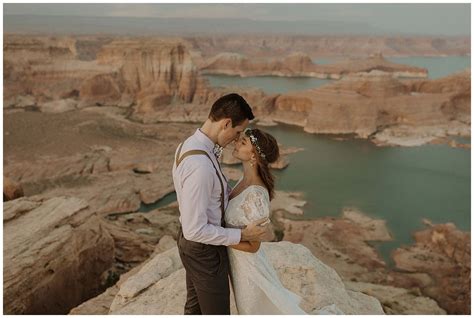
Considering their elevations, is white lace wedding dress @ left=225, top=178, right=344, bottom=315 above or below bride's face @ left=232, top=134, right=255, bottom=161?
below

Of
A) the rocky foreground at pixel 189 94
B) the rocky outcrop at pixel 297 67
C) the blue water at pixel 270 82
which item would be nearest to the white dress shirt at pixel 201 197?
the rocky foreground at pixel 189 94

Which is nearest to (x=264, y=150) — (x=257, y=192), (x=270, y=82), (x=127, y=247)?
(x=257, y=192)

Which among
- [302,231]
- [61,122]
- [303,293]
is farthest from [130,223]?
[61,122]

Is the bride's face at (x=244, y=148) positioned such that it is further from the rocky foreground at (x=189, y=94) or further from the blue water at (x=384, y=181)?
the rocky foreground at (x=189, y=94)

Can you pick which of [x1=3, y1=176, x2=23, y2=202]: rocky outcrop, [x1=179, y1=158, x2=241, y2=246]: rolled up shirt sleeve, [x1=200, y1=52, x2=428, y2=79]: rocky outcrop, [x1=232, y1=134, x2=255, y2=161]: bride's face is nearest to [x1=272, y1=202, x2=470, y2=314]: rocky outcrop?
[x1=232, y1=134, x2=255, y2=161]: bride's face

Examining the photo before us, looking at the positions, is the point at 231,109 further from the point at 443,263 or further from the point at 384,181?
the point at 384,181

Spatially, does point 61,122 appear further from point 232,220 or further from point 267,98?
point 232,220

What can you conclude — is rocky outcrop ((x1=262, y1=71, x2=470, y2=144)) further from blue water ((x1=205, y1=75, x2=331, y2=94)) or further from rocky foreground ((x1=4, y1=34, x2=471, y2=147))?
blue water ((x1=205, y1=75, x2=331, y2=94))
